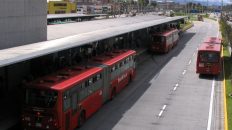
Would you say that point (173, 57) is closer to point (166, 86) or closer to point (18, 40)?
point (166, 86)

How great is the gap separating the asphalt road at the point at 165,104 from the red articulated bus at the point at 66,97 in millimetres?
1137

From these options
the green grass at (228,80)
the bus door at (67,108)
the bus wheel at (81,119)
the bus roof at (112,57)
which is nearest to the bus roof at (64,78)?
the bus door at (67,108)

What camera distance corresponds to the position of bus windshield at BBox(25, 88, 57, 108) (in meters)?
18.5

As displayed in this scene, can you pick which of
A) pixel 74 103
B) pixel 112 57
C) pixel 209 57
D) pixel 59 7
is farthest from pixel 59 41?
pixel 59 7

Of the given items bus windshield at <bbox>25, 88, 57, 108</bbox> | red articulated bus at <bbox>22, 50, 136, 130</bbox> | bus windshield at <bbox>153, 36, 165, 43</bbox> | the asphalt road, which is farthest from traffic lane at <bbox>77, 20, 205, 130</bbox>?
bus windshield at <bbox>153, 36, 165, 43</bbox>

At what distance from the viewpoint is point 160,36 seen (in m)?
52.9

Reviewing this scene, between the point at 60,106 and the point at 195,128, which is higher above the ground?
the point at 60,106

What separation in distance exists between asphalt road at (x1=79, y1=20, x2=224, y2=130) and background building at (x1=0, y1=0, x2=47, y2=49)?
666cm

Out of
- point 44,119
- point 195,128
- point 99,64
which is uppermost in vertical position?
point 99,64

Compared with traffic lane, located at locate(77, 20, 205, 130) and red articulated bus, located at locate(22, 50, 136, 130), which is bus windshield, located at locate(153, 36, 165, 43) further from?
red articulated bus, located at locate(22, 50, 136, 130)

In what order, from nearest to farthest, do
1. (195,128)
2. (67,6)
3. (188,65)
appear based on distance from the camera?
1. (195,128)
2. (188,65)
3. (67,6)

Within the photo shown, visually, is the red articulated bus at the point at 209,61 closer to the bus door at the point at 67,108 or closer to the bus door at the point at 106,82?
the bus door at the point at 106,82

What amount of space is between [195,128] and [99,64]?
23.1 ft

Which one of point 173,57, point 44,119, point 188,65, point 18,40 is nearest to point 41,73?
point 18,40
